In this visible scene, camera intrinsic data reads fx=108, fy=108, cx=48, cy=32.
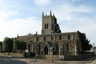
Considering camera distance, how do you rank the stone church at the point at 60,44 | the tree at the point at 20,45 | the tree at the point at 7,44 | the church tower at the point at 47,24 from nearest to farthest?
the stone church at the point at 60,44
the tree at the point at 20,45
the tree at the point at 7,44
the church tower at the point at 47,24

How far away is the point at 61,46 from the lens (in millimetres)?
42438

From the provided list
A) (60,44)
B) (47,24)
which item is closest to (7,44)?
(47,24)

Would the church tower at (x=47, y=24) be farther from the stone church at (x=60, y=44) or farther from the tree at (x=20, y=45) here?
the tree at (x=20, y=45)

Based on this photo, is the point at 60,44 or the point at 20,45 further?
the point at 20,45

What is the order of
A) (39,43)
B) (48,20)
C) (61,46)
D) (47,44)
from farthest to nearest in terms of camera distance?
(48,20) → (39,43) → (47,44) → (61,46)

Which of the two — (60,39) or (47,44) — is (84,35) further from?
(47,44)

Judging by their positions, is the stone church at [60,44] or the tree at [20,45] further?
the tree at [20,45]

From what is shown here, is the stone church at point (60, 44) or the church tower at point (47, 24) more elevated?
the church tower at point (47, 24)

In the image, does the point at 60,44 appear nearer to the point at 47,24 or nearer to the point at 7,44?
the point at 47,24

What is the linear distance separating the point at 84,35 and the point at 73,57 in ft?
109

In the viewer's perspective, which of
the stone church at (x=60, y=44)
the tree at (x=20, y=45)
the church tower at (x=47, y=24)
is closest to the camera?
the stone church at (x=60, y=44)

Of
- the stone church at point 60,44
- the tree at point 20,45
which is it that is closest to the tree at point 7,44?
the tree at point 20,45

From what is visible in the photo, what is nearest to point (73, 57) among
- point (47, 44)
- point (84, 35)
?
point (47, 44)

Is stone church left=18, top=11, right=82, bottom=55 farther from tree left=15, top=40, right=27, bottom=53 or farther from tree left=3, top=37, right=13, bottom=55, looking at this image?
tree left=3, top=37, right=13, bottom=55
